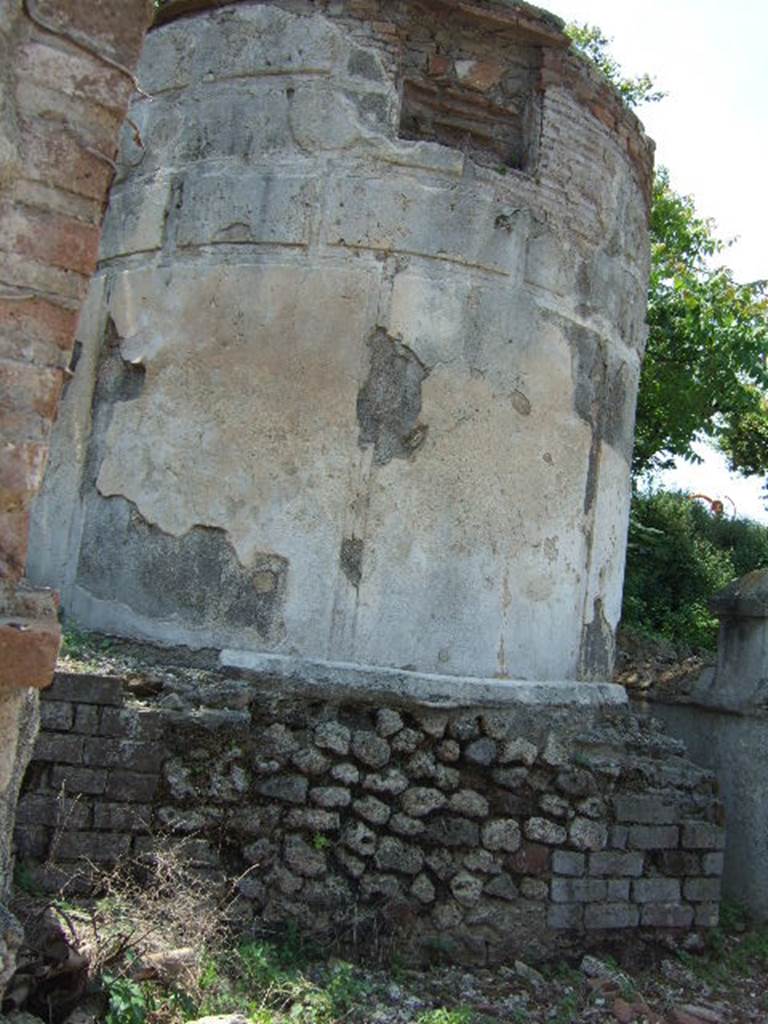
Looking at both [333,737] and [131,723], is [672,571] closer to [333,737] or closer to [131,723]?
[333,737]

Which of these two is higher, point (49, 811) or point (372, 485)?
point (372, 485)

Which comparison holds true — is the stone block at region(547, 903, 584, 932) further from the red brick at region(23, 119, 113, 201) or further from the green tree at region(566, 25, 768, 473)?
the green tree at region(566, 25, 768, 473)

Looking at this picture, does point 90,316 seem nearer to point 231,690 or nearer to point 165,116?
point 165,116

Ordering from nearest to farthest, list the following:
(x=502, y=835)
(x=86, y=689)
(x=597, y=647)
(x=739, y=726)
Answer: (x=86, y=689) < (x=502, y=835) < (x=597, y=647) < (x=739, y=726)

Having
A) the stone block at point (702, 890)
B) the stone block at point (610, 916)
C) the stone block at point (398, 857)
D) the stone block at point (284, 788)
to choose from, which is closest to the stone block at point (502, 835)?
the stone block at point (398, 857)

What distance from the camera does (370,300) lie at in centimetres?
536

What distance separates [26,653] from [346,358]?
3.06m

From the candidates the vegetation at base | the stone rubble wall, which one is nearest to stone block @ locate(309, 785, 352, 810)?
the stone rubble wall

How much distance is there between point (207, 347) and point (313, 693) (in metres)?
1.69

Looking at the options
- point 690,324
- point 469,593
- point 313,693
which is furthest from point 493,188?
point 690,324

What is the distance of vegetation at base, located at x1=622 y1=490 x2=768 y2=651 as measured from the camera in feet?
37.3

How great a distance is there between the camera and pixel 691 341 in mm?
11281

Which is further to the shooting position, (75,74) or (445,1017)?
(445,1017)

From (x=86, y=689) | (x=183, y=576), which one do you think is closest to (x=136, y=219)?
(x=183, y=576)
